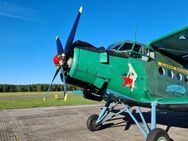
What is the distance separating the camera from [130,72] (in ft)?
29.8

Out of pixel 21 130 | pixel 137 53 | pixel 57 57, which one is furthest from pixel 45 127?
pixel 137 53

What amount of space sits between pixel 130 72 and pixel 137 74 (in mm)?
306

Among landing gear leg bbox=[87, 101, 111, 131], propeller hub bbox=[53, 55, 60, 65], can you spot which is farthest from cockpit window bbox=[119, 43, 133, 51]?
landing gear leg bbox=[87, 101, 111, 131]

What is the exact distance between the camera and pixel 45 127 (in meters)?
11.7

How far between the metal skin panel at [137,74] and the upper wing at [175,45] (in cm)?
28

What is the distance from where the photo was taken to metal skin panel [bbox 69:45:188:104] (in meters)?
8.18

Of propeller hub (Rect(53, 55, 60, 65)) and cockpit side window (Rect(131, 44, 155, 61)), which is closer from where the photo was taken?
propeller hub (Rect(53, 55, 60, 65))

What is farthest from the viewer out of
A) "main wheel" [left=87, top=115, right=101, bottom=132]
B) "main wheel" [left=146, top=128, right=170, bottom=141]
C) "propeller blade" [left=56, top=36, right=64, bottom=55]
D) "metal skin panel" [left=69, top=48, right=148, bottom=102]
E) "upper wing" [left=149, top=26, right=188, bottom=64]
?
"main wheel" [left=87, top=115, right=101, bottom=132]

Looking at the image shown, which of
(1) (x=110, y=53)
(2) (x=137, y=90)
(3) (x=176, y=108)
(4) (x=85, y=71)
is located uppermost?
(1) (x=110, y=53)

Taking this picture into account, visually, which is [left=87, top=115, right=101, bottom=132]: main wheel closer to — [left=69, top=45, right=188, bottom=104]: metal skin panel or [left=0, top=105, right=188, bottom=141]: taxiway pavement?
[left=0, top=105, right=188, bottom=141]: taxiway pavement

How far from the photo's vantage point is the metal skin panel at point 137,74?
8.18m

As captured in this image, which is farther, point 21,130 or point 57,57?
point 21,130

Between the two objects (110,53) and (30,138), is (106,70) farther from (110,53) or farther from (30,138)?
(30,138)

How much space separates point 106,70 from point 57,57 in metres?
1.62
